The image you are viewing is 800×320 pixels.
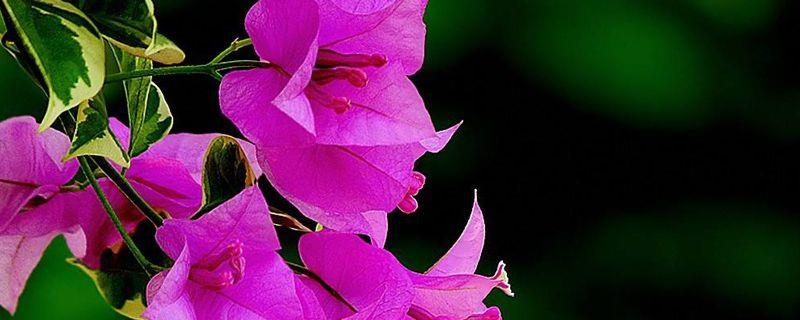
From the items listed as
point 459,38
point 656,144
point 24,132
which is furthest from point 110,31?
point 656,144

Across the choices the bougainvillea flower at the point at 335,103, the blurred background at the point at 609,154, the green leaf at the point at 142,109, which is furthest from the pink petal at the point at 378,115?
the blurred background at the point at 609,154

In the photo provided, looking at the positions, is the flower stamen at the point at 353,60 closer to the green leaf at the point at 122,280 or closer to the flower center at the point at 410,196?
the flower center at the point at 410,196

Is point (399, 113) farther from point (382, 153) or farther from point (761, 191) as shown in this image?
point (761, 191)

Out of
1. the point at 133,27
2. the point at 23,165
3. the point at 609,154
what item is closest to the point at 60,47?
the point at 133,27

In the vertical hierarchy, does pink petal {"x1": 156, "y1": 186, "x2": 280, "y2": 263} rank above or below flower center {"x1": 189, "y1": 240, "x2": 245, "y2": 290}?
above

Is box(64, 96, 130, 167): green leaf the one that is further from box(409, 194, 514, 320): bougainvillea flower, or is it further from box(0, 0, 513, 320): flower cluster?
→ box(409, 194, 514, 320): bougainvillea flower

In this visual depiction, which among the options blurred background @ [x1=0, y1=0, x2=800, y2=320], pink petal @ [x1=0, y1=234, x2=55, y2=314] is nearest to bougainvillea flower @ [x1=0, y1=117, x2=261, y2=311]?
pink petal @ [x1=0, y1=234, x2=55, y2=314]

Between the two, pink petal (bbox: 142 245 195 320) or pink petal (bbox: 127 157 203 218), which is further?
pink petal (bbox: 127 157 203 218)
